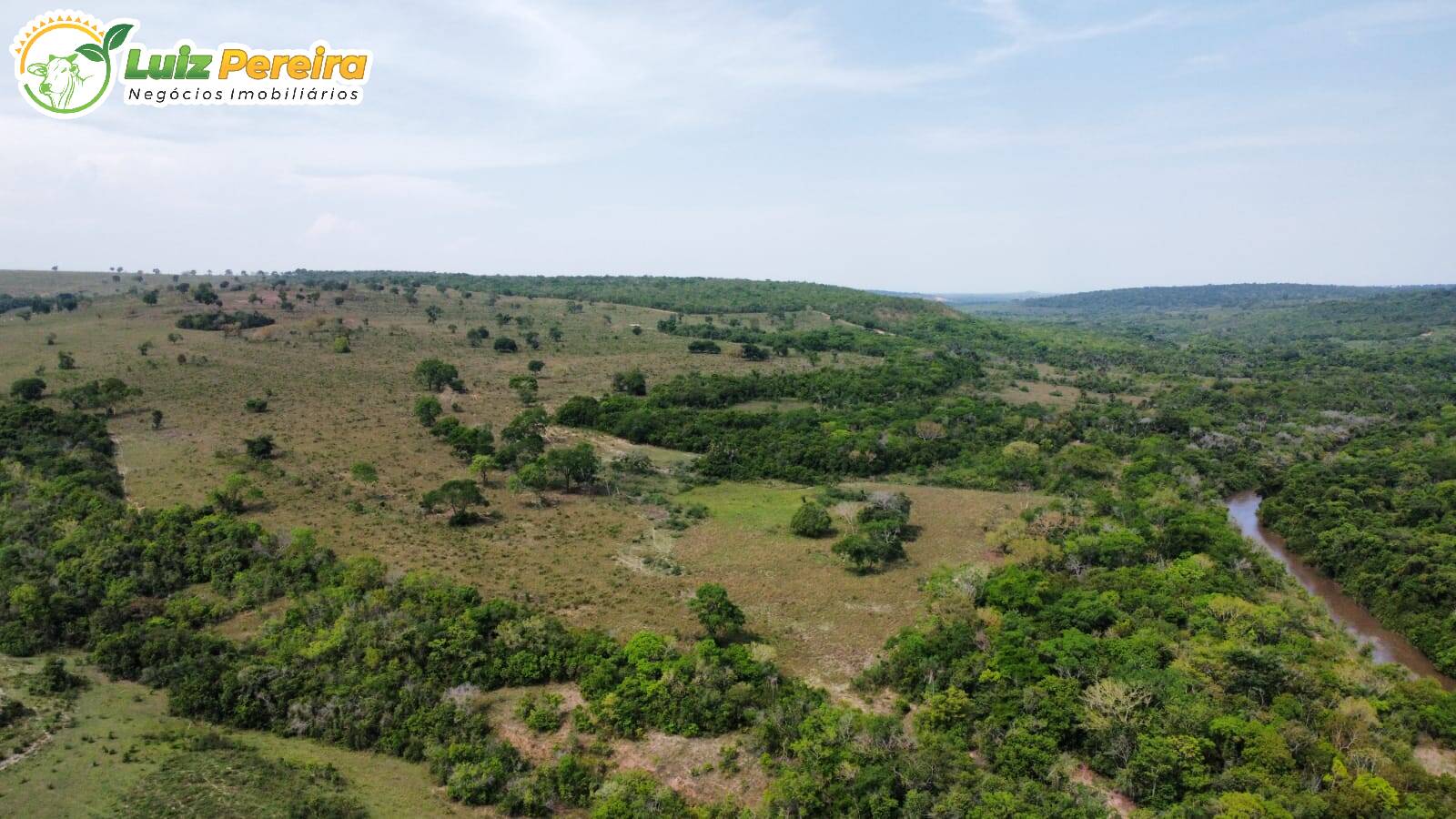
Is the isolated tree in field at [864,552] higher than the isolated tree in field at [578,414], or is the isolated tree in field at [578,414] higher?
the isolated tree in field at [578,414]

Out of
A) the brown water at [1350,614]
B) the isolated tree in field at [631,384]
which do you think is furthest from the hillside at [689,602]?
the isolated tree in field at [631,384]

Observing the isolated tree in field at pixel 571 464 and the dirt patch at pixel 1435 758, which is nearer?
the dirt patch at pixel 1435 758

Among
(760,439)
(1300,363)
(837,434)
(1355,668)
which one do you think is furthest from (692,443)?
(1300,363)

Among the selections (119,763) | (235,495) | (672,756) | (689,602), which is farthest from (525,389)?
(672,756)

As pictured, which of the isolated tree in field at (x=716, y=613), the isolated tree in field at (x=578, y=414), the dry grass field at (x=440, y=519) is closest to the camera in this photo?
the dry grass field at (x=440, y=519)

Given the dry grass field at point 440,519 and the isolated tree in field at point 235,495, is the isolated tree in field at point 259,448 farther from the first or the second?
the isolated tree in field at point 235,495

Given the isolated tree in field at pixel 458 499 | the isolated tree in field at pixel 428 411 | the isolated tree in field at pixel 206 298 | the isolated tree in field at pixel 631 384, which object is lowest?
the isolated tree in field at pixel 458 499

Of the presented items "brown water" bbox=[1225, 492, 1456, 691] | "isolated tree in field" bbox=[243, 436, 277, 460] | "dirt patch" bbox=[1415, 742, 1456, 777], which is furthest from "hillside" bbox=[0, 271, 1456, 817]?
"brown water" bbox=[1225, 492, 1456, 691]

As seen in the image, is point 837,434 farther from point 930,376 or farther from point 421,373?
point 421,373
